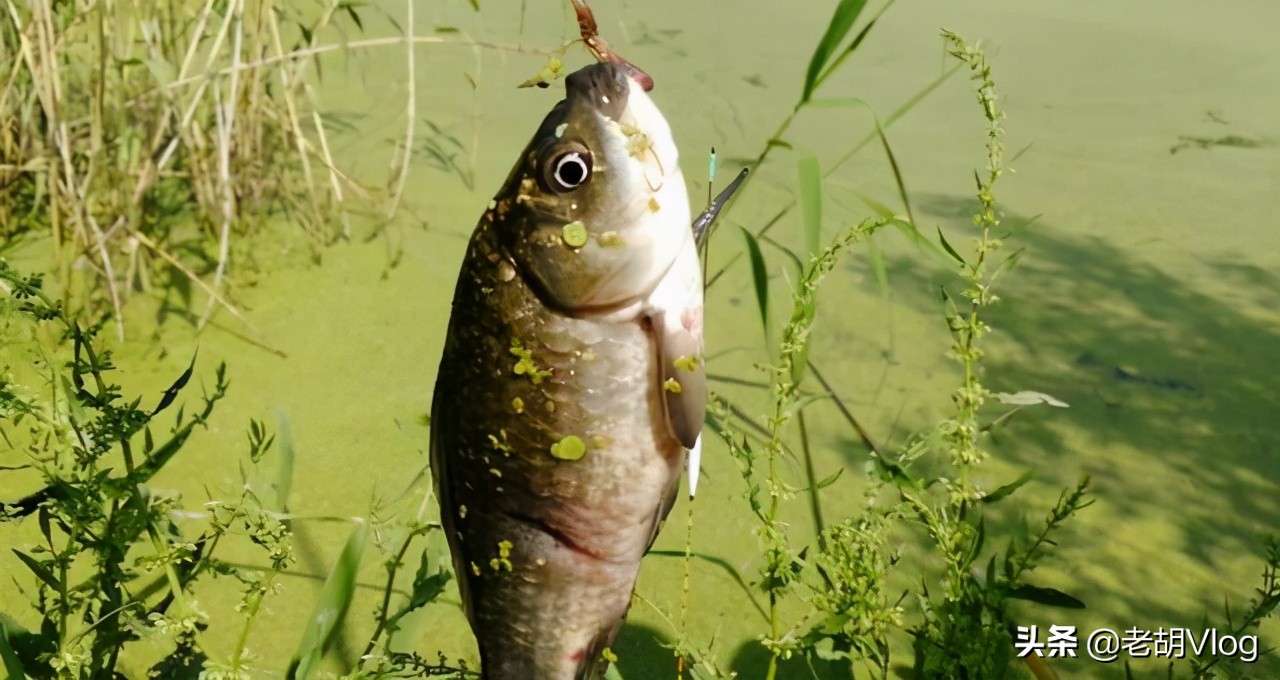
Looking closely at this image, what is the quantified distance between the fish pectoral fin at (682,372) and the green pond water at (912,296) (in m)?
0.45

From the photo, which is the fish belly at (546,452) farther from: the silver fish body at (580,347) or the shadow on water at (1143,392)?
the shadow on water at (1143,392)

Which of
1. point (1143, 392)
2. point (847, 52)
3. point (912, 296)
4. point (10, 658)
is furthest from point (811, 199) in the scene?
point (912, 296)

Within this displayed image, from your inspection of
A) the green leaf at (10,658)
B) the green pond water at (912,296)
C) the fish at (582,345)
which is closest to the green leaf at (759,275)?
the fish at (582,345)

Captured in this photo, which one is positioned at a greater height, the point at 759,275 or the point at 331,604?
the point at 759,275

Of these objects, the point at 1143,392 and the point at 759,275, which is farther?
the point at 1143,392

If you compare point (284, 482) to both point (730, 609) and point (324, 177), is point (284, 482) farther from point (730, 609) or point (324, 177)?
point (324, 177)

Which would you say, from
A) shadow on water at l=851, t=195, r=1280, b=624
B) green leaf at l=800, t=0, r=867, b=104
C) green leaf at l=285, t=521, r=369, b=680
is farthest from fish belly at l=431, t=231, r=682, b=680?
shadow on water at l=851, t=195, r=1280, b=624

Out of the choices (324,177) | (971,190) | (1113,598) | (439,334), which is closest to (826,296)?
(971,190)

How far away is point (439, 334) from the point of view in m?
2.23

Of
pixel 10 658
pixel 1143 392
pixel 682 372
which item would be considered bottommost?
pixel 10 658

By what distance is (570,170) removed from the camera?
863 mm

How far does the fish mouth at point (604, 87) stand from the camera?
847mm

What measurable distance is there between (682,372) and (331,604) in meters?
0.37

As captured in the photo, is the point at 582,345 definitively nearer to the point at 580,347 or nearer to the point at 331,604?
the point at 580,347
